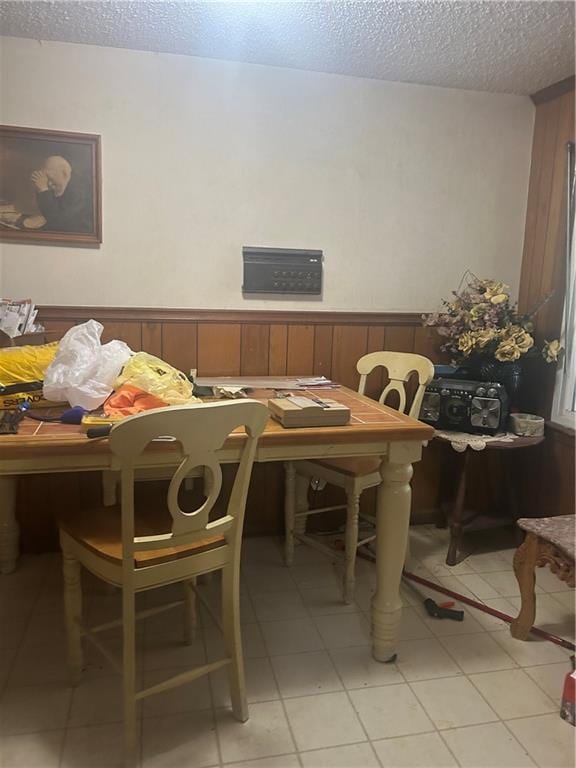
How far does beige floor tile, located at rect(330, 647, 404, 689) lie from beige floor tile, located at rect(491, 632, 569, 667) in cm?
43

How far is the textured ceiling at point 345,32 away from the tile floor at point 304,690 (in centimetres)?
218

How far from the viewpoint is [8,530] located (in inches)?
90.4

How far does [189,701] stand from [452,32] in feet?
8.19

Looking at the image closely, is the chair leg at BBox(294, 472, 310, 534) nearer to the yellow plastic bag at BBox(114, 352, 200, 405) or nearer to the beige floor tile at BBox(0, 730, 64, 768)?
the yellow plastic bag at BBox(114, 352, 200, 405)

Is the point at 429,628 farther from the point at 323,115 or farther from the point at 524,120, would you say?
the point at 524,120

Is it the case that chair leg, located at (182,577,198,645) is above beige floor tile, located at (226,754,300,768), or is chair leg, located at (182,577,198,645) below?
above

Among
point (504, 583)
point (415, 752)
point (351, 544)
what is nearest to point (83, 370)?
point (351, 544)

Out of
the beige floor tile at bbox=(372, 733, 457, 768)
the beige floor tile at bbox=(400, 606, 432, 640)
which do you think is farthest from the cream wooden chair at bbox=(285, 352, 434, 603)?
the beige floor tile at bbox=(372, 733, 457, 768)

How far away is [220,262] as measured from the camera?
8.19 ft

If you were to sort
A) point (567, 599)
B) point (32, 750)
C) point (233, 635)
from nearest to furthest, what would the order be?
point (32, 750)
point (233, 635)
point (567, 599)

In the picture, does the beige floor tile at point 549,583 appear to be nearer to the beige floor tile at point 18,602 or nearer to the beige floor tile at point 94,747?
the beige floor tile at point 94,747

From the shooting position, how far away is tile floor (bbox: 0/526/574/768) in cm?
146

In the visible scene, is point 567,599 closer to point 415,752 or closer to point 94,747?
point 415,752

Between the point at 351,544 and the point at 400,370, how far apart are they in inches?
30.6
